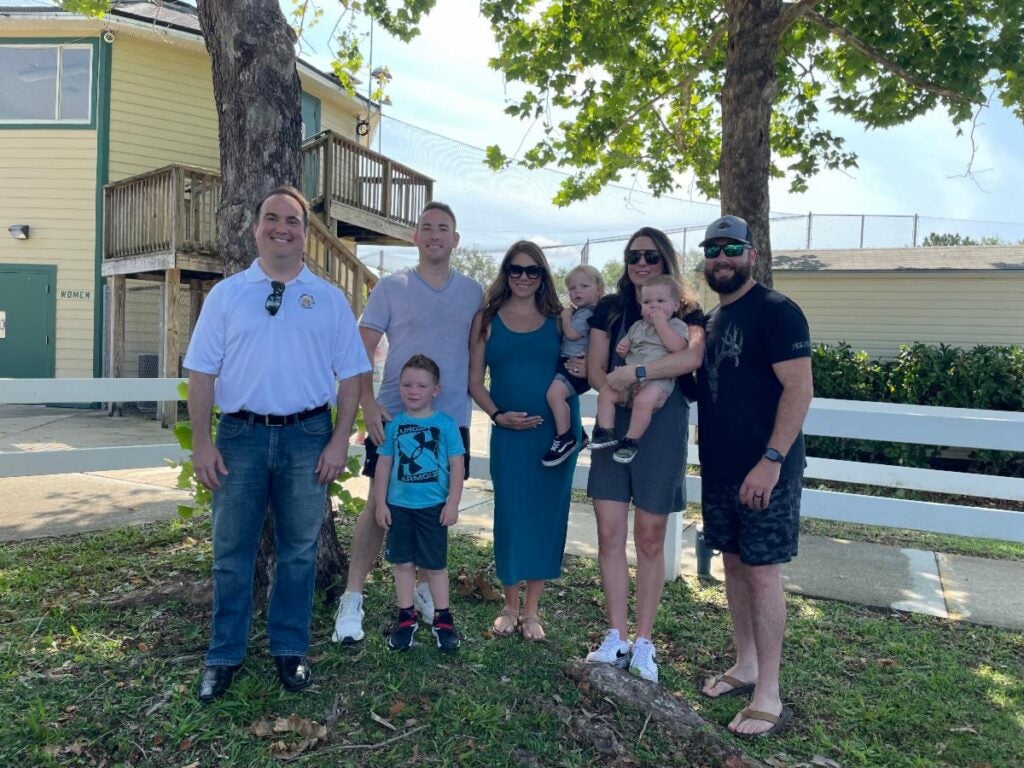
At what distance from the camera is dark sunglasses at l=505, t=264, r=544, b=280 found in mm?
3650

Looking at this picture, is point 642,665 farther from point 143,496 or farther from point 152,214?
point 152,214

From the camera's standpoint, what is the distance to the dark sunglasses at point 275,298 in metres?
3.02

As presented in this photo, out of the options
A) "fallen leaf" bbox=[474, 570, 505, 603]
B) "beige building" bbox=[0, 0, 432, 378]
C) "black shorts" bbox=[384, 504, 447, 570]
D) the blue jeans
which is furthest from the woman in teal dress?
"beige building" bbox=[0, 0, 432, 378]

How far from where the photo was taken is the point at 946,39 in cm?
707

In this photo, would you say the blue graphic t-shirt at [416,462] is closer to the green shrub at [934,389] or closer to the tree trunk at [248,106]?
the tree trunk at [248,106]

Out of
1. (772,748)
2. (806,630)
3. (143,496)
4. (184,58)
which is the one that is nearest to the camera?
(772,748)

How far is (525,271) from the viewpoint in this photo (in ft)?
12.0

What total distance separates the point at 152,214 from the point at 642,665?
36.2ft

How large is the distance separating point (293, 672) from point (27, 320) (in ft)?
41.9

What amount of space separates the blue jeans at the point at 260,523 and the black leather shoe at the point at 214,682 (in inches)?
1.1

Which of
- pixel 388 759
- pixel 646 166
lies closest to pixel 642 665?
pixel 388 759

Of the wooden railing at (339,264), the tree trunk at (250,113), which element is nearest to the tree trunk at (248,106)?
the tree trunk at (250,113)

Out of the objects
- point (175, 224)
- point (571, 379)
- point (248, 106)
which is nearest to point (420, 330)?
point (571, 379)

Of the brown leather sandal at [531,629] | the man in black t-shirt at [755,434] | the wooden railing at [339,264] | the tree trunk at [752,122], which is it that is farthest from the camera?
the wooden railing at [339,264]
